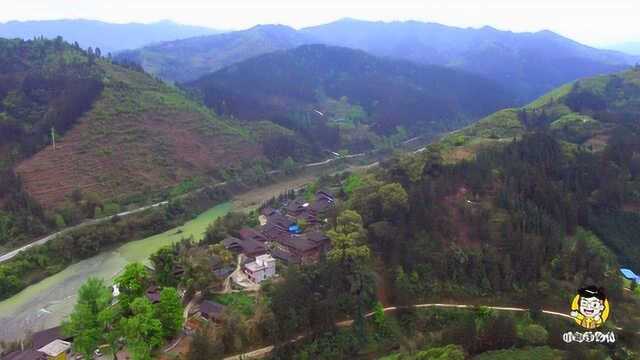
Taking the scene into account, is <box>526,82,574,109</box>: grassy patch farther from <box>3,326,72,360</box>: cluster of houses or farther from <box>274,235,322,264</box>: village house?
<box>3,326,72,360</box>: cluster of houses

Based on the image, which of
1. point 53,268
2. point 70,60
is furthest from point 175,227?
point 70,60

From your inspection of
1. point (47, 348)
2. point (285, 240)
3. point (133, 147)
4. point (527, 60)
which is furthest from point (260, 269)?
point (527, 60)

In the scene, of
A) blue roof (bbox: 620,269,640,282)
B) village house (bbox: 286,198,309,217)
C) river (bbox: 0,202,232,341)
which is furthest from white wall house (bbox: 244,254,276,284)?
blue roof (bbox: 620,269,640,282)

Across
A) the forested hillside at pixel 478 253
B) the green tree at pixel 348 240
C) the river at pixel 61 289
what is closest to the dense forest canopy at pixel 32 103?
the river at pixel 61 289

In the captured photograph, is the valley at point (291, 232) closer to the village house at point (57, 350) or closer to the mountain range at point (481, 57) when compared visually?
the village house at point (57, 350)

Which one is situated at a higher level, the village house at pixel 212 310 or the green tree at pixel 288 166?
the village house at pixel 212 310

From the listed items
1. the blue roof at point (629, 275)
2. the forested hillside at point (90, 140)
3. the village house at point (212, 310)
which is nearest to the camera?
the village house at point (212, 310)

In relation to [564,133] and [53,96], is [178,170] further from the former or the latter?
[564,133]

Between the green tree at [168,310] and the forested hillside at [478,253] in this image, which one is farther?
the forested hillside at [478,253]
